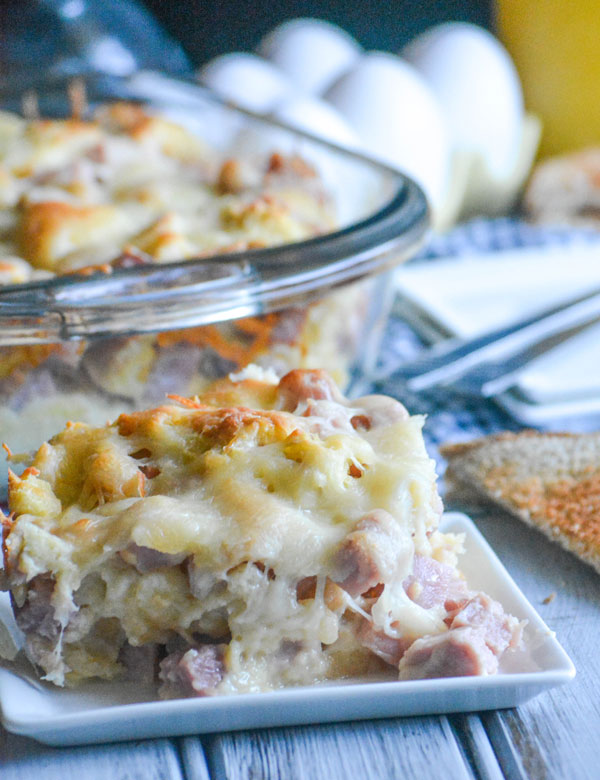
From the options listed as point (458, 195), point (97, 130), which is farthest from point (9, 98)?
point (458, 195)

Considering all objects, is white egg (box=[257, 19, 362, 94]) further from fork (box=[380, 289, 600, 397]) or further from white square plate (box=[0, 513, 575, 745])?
white square plate (box=[0, 513, 575, 745])

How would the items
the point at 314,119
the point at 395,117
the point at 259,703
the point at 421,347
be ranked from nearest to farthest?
the point at 259,703 → the point at 421,347 → the point at 314,119 → the point at 395,117

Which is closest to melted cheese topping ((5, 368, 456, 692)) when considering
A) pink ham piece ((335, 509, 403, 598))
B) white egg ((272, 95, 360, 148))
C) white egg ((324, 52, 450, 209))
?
pink ham piece ((335, 509, 403, 598))

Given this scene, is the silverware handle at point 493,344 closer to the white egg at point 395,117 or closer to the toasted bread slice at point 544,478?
the toasted bread slice at point 544,478

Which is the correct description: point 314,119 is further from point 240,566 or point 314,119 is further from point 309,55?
point 240,566

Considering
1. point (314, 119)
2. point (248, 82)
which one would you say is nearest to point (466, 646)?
point (314, 119)
